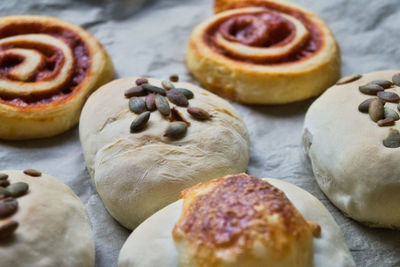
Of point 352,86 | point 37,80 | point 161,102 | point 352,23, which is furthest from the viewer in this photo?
point 352,23

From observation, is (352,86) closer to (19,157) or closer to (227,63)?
(227,63)

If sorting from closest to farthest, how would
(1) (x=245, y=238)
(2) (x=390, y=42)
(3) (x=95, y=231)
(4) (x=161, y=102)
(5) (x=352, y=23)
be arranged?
(1) (x=245, y=238), (3) (x=95, y=231), (4) (x=161, y=102), (2) (x=390, y=42), (5) (x=352, y=23)

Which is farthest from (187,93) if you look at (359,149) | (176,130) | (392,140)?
(392,140)

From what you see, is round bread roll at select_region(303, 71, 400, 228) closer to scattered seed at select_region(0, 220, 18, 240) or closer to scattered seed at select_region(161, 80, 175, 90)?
scattered seed at select_region(161, 80, 175, 90)

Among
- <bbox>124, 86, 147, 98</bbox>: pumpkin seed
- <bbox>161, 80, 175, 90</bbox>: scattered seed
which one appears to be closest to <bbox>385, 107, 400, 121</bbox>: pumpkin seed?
<bbox>161, 80, 175, 90</bbox>: scattered seed

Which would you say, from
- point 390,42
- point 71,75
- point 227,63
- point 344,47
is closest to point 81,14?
point 71,75

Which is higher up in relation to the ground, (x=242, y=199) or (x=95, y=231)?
(x=242, y=199)
